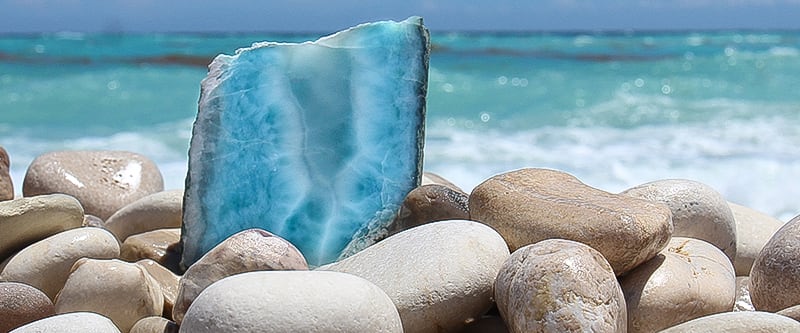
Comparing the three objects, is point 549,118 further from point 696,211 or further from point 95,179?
point 696,211

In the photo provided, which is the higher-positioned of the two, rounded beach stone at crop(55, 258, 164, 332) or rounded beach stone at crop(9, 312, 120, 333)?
rounded beach stone at crop(9, 312, 120, 333)

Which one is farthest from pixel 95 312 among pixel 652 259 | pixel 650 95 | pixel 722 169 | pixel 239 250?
pixel 650 95

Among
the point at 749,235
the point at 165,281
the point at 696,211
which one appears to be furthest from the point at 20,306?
the point at 749,235

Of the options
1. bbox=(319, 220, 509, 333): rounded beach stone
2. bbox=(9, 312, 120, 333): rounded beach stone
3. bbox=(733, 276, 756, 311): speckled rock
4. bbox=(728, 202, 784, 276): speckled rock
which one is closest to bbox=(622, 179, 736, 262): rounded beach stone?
bbox=(733, 276, 756, 311): speckled rock

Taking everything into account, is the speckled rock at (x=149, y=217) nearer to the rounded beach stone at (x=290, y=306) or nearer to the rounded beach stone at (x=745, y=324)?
the rounded beach stone at (x=290, y=306)

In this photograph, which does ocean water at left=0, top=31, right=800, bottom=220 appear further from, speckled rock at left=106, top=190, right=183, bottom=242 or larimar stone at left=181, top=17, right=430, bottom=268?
larimar stone at left=181, top=17, right=430, bottom=268

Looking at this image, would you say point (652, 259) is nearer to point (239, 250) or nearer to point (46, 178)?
point (239, 250)

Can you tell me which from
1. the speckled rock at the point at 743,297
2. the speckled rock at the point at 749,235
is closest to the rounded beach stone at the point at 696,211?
the speckled rock at the point at 743,297
